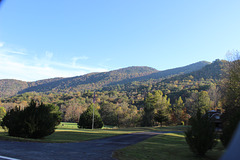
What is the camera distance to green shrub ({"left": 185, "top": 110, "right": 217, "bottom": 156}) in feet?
34.5

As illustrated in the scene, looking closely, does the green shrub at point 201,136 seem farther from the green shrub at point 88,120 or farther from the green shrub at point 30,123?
the green shrub at point 88,120

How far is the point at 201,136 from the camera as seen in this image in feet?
34.2

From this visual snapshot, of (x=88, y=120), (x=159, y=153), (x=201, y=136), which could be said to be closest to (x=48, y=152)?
(x=159, y=153)

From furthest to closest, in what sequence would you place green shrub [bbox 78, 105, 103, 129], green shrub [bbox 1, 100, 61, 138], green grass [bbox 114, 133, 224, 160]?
green shrub [bbox 78, 105, 103, 129], green shrub [bbox 1, 100, 61, 138], green grass [bbox 114, 133, 224, 160]

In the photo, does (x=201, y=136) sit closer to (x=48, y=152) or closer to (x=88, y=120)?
(x=48, y=152)

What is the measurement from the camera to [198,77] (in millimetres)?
160375

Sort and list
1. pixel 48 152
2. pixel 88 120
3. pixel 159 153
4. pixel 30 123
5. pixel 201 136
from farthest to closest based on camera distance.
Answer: pixel 88 120
pixel 30 123
pixel 159 153
pixel 201 136
pixel 48 152

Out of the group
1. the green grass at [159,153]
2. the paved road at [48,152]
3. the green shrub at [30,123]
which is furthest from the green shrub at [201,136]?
the green shrub at [30,123]

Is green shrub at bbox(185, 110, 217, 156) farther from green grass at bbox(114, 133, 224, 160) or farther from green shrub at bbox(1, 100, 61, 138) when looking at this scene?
green shrub at bbox(1, 100, 61, 138)

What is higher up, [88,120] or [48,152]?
[48,152]

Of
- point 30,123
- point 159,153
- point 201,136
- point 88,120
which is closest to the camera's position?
point 201,136

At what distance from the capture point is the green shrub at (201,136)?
1051 centimetres

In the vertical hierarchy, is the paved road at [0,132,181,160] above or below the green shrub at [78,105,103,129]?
above

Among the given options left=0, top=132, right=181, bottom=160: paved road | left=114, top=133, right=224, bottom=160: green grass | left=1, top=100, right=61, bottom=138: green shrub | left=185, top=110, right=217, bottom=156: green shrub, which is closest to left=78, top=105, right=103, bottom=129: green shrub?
left=1, top=100, right=61, bottom=138: green shrub
